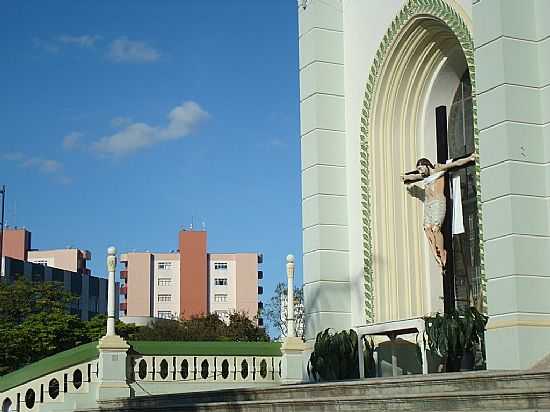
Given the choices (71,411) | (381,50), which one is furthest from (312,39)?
(71,411)

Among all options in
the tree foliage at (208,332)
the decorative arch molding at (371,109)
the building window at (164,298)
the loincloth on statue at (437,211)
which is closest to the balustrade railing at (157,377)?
the decorative arch molding at (371,109)

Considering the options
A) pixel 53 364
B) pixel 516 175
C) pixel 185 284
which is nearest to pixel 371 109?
pixel 516 175

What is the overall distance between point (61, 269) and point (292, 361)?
3319 inches

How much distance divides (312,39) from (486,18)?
441 cm

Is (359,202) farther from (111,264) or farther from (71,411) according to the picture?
(71,411)

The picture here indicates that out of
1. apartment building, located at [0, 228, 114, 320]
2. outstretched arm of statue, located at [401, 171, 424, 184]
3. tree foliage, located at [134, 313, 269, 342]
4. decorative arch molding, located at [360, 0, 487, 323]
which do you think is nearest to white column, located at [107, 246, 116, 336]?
decorative arch molding, located at [360, 0, 487, 323]

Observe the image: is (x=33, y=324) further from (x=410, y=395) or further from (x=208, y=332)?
(x=410, y=395)

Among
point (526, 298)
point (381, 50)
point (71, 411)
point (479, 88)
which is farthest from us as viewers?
point (71, 411)

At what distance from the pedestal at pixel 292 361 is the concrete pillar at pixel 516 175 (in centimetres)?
610

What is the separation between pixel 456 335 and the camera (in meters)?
11.9

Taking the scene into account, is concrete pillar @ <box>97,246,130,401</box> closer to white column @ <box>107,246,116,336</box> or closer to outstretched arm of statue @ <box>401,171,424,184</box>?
white column @ <box>107,246,116,336</box>

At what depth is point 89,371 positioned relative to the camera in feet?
53.0

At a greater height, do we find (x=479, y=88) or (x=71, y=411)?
(x=479, y=88)

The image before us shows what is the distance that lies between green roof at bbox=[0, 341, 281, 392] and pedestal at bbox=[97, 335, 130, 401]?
34 centimetres
